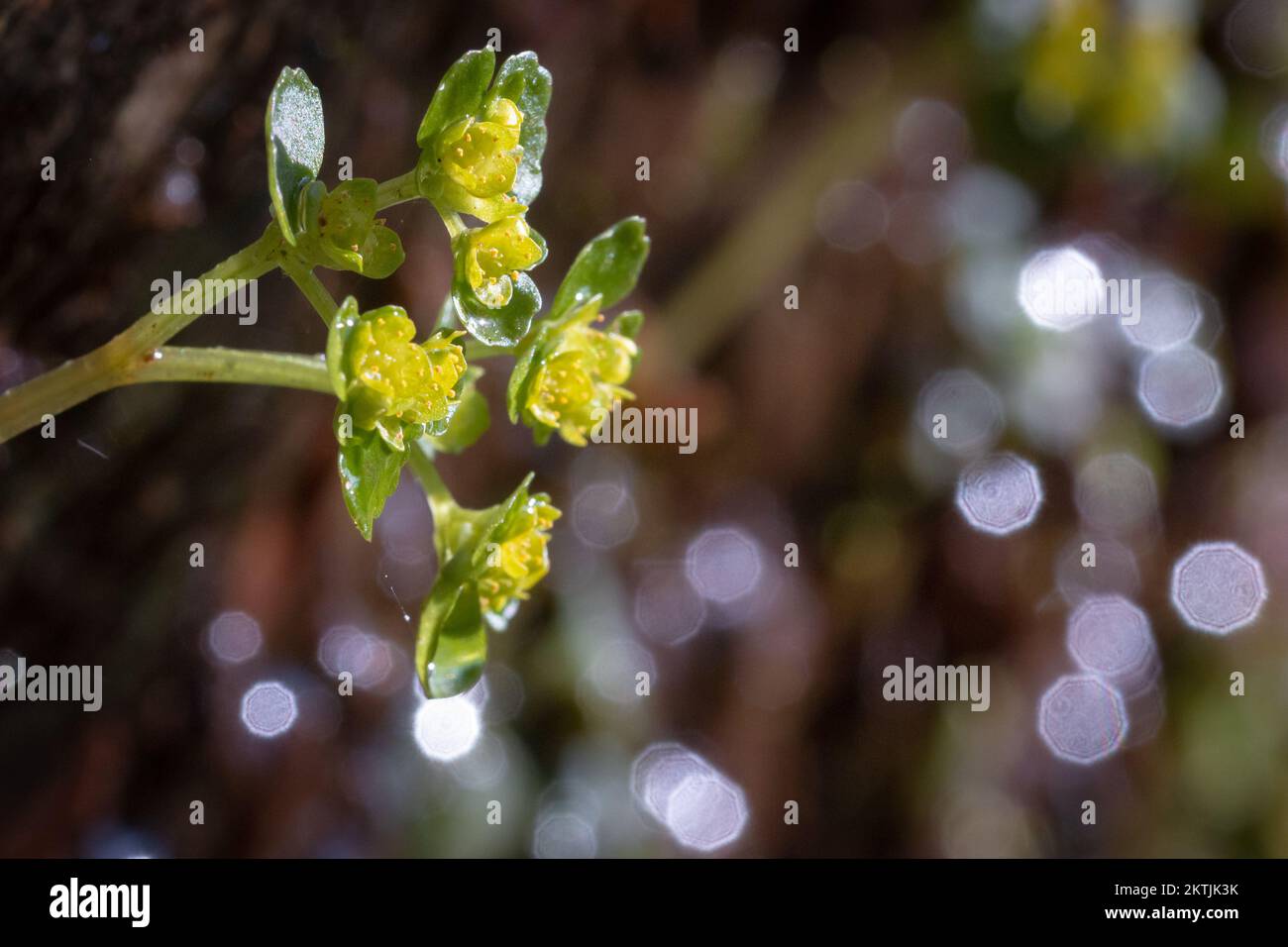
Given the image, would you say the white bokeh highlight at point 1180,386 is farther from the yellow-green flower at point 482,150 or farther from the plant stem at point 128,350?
the plant stem at point 128,350

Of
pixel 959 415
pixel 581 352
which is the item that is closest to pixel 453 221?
pixel 581 352

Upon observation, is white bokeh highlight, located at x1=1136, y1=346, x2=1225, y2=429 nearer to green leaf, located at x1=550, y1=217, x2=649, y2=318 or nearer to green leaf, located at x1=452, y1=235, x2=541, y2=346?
green leaf, located at x1=550, y1=217, x2=649, y2=318

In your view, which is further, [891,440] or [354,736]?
[891,440]

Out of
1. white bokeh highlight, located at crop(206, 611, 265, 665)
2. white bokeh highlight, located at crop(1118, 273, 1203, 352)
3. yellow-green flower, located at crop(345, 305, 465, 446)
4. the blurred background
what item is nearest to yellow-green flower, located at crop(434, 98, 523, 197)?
yellow-green flower, located at crop(345, 305, 465, 446)

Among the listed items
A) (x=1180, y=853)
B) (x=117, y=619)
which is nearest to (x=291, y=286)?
(x=117, y=619)

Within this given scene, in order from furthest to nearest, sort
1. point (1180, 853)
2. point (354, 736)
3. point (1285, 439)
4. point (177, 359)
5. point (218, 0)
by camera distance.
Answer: point (1285, 439) < point (1180, 853) < point (354, 736) < point (218, 0) < point (177, 359)
